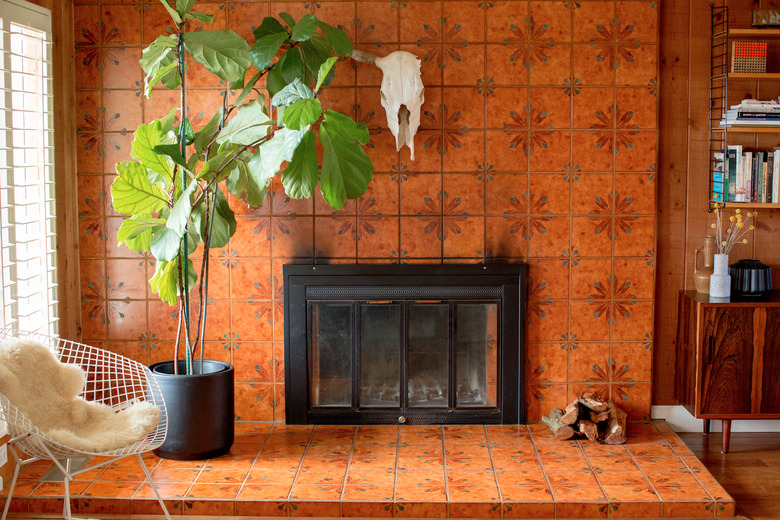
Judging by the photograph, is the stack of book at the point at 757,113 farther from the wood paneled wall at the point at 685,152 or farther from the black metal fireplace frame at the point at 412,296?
A: the black metal fireplace frame at the point at 412,296

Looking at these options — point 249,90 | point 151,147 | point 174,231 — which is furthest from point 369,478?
point 249,90

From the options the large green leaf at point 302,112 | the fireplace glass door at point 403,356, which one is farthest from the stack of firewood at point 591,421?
the large green leaf at point 302,112

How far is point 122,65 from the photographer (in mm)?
3545

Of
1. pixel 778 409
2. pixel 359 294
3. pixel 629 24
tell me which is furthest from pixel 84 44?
pixel 778 409

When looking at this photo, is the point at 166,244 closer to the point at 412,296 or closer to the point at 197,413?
the point at 197,413

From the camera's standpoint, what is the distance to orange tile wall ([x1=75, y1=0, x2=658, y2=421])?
351cm

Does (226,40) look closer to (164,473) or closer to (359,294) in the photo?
(359,294)

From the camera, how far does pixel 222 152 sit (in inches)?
121

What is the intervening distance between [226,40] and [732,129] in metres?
2.37

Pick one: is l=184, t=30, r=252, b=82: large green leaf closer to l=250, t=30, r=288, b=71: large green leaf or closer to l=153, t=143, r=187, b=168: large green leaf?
l=250, t=30, r=288, b=71: large green leaf

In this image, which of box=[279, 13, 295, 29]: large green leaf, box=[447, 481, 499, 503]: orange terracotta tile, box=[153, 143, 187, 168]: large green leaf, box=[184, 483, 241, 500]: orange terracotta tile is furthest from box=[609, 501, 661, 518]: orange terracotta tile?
box=[279, 13, 295, 29]: large green leaf

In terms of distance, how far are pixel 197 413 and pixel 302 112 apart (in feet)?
4.40

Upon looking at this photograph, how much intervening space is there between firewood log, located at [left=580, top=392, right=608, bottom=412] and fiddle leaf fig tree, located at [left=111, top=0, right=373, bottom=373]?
1474 millimetres

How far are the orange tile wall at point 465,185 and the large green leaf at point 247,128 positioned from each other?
565mm
